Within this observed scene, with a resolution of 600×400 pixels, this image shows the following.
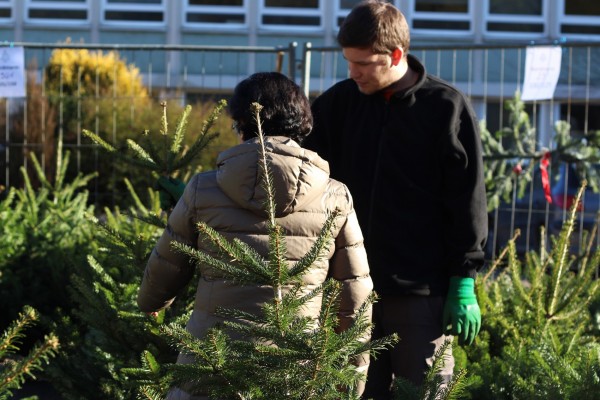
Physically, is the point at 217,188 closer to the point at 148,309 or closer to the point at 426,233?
the point at 148,309

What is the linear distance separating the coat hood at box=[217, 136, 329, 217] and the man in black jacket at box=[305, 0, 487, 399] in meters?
0.71

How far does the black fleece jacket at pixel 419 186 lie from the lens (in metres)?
3.32

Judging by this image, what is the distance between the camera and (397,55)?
10.9 ft

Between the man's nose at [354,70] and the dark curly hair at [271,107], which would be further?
the man's nose at [354,70]

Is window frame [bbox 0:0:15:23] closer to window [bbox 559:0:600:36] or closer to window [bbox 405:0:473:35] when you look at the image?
window [bbox 405:0:473:35]

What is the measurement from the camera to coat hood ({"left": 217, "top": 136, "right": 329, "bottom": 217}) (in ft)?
8.70

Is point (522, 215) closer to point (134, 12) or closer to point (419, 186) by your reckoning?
point (419, 186)

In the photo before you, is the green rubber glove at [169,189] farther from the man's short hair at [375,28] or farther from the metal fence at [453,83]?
the metal fence at [453,83]

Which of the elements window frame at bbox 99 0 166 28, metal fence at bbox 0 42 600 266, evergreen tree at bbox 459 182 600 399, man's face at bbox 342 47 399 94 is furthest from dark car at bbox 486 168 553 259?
window frame at bbox 99 0 166 28

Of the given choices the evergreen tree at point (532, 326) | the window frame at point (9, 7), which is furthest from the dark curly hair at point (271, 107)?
the window frame at point (9, 7)

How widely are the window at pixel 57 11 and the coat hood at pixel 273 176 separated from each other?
20.5 m

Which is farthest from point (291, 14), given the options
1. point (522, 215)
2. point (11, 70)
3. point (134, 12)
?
point (522, 215)

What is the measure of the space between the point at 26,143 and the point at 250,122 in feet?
19.8

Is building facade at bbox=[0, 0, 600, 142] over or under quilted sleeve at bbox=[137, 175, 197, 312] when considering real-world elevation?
over
